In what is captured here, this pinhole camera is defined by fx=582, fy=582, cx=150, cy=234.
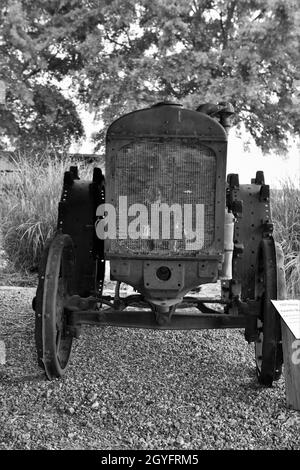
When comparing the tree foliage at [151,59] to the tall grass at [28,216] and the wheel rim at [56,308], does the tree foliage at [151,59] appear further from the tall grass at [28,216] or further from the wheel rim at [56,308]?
the wheel rim at [56,308]

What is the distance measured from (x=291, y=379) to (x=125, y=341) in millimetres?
1575

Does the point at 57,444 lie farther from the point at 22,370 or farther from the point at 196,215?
the point at 196,215

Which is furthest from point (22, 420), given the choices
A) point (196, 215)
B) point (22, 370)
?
point (196, 215)

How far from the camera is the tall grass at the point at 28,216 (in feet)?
23.4

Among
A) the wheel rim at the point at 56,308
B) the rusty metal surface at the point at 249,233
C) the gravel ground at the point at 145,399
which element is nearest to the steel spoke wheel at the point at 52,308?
the wheel rim at the point at 56,308

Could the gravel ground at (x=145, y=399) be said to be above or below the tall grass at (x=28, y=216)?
below

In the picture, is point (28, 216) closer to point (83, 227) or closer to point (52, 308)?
point (83, 227)

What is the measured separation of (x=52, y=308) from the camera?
3123 millimetres

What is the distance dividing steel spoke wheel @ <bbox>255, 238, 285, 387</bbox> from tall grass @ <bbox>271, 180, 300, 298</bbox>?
3.07m

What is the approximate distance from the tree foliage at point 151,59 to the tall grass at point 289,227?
5612 mm

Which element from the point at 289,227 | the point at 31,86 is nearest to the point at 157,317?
the point at 289,227

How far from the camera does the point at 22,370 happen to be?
3.59 meters

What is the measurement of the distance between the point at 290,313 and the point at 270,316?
0.13 meters
